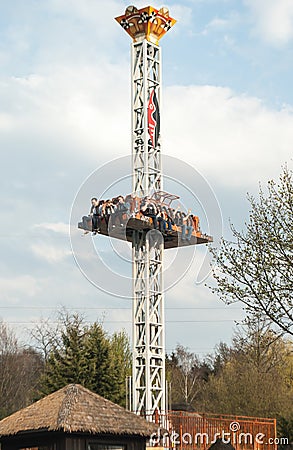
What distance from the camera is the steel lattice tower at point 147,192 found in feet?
88.4

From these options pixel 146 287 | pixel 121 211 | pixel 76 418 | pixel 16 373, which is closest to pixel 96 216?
pixel 121 211

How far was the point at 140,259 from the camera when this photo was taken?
2747cm

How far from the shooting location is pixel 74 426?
17.5 meters

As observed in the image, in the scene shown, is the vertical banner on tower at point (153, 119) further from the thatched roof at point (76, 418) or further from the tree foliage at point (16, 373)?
the tree foliage at point (16, 373)

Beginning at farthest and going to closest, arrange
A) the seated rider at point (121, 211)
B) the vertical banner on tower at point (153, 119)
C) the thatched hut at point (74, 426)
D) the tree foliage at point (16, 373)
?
1. the tree foliage at point (16, 373)
2. the vertical banner on tower at point (153, 119)
3. the seated rider at point (121, 211)
4. the thatched hut at point (74, 426)

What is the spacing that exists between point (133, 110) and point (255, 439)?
1205 centimetres

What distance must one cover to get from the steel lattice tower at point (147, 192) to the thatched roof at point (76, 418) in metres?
7.37

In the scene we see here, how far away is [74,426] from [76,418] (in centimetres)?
36

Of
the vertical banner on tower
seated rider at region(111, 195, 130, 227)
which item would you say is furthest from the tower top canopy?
seated rider at region(111, 195, 130, 227)

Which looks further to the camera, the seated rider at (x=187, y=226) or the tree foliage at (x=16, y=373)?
the tree foliage at (x=16, y=373)

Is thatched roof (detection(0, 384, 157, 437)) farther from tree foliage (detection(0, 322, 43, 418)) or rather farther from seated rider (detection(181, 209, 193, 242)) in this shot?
tree foliage (detection(0, 322, 43, 418))

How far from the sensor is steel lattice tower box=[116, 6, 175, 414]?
26953 mm

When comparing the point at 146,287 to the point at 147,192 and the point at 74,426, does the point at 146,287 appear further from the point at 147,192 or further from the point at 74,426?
the point at 74,426

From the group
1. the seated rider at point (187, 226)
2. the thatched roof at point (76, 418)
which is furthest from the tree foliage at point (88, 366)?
the thatched roof at point (76, 418)
